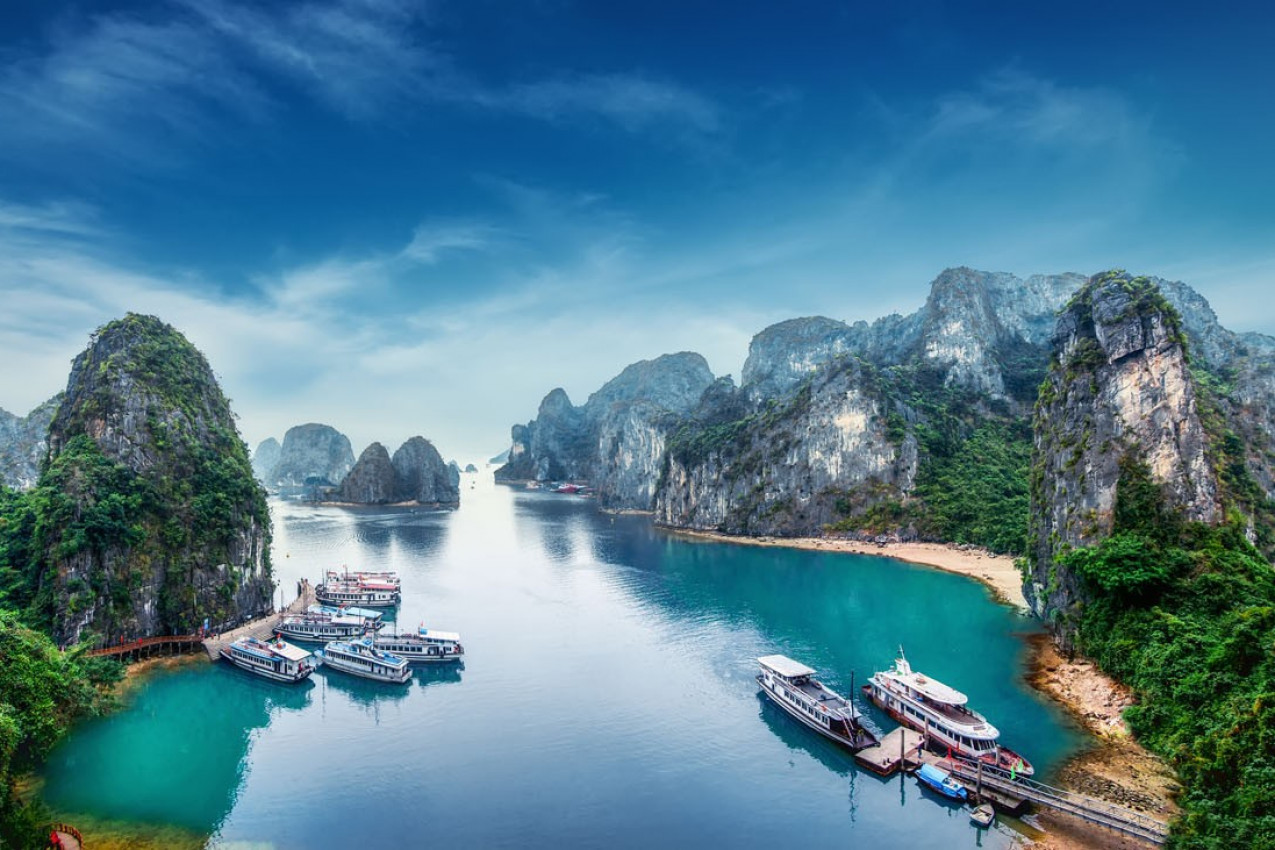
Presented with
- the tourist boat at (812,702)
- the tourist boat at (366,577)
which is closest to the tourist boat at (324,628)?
the tourist boat at (366,577)

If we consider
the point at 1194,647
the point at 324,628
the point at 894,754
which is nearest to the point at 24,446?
the point at 324,628

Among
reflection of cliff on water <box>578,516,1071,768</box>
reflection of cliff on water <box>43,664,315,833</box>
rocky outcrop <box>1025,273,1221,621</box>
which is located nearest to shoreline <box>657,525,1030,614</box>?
reflection of cliff on water <box>578,516,1071,768</box>

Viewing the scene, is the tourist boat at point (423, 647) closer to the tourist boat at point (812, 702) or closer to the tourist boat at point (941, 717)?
the tourist boat at point (812, 702)

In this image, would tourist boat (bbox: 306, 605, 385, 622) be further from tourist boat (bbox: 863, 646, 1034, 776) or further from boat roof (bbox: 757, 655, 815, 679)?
tourist boat (bbox: 863, 646, 1034, 776)

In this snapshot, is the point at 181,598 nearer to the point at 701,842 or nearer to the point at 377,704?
the point at 377,704

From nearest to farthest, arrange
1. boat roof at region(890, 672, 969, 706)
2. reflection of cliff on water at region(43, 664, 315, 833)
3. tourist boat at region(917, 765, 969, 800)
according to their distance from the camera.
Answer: tourist boat at region(917, 765, 969, 800), reflection of cliff on water at region(43, 664, 315, 833), boat roof at region(890, 672, 969, 706)

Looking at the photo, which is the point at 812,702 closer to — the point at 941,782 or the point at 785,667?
the point at 785,667

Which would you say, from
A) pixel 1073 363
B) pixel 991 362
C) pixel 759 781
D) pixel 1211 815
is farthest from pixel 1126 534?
pixel 991 362
